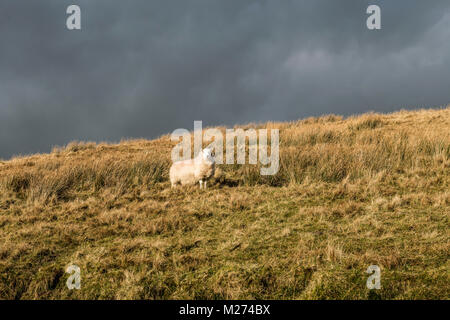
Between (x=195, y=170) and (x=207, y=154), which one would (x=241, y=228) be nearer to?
(x=207, y=154)

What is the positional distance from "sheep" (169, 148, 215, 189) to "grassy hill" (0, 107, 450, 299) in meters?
0.35

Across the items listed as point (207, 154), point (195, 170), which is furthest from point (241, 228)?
point (195, 170)

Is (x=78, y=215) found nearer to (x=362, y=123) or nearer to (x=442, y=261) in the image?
(x=442, y=261)

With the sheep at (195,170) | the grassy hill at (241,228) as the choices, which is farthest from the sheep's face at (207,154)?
the grassy hill at (241,228)

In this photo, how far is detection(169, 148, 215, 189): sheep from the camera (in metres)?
8.49

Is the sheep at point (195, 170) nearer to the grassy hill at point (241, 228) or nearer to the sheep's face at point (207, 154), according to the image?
the sheep's face at point (207, 154)

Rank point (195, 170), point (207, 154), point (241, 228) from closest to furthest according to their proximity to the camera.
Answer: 1. point (241, 228)
2. point (207, 154)
3. point (195, 170)

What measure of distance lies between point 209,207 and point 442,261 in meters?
4.23

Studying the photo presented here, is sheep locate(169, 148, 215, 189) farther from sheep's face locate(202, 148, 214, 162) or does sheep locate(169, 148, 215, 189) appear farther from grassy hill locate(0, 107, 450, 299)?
grassy hill locate(0, 107, 450, 299)

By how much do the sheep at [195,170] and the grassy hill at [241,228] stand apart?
1.15ft

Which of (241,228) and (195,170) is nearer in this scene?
(241,228)

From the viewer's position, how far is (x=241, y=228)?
6090 millimetres

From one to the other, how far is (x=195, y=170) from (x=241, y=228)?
9.97ft
